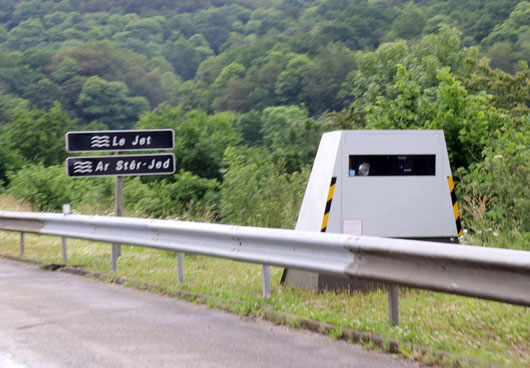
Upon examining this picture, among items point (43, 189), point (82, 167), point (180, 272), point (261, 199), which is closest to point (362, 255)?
point (180, 272)

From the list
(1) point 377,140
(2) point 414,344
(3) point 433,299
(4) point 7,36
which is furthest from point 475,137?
(4) point 7,36

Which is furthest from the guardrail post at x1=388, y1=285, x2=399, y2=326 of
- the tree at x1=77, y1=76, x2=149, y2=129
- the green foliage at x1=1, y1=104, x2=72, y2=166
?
the tree at x1=77, y1=76, x2=149, y2=129

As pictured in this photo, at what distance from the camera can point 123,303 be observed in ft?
26.9

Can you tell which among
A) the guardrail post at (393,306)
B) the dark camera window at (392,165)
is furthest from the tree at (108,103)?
the guardrail post at (393,306)

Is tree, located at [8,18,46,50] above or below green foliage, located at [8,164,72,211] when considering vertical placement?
above

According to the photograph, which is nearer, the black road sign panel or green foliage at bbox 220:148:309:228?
the black road sign panel

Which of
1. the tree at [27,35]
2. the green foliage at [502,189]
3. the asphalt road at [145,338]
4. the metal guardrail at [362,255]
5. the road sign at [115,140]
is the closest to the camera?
the metal guardrail at [362,255]

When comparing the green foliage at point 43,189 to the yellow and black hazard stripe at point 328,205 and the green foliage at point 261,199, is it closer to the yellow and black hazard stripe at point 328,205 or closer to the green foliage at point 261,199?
the green foliage at point 261,199

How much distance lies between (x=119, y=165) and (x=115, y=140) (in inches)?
15.8

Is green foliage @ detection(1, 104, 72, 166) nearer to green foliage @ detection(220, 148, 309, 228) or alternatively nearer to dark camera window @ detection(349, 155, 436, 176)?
green foliage @ detection(220, 148, 309, 228)

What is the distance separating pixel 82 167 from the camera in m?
12.0

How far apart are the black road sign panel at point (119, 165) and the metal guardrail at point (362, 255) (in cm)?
163

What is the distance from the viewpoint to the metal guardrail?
17.3 ft

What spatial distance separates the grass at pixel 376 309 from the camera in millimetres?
5668
